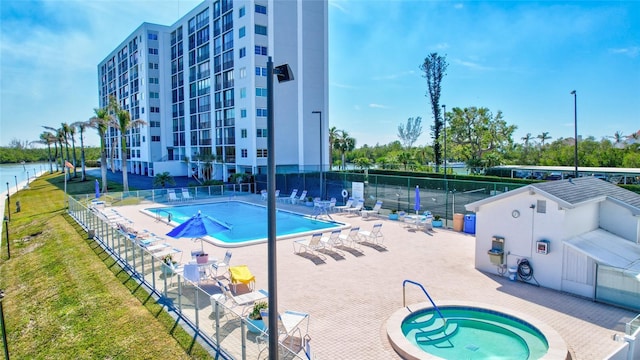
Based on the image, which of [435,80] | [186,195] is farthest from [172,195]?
[435,80]

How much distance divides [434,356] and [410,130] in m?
81.0

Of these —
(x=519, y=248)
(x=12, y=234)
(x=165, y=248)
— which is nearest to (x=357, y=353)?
(x=519, y=248)

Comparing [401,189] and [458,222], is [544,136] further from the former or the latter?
[458,222]

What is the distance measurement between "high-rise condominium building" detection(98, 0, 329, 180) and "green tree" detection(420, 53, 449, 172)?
54.6 ft

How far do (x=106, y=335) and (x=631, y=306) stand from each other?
43.7ft

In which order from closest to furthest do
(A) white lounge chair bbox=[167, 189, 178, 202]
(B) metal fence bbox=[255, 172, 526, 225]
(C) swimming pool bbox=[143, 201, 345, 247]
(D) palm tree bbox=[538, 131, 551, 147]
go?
(C) swimming pool bbox=[143, 201, 345, 247]
(B) metal fence bbox=[255, 172, 526, 225]
(A) white lounge chair bbox=[167, 189, 178, 202]
(D) palm tree bbox=[538, 131, 551, 147]

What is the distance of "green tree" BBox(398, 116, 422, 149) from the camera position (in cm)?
8488

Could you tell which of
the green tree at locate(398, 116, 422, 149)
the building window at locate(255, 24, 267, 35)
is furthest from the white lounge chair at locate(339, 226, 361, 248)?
the green tree at locate(398, 116, 422, 149)

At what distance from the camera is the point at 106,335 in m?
10.2

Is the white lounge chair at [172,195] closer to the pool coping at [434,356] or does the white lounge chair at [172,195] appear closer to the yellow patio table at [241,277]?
the yellow patio table at [241,277]

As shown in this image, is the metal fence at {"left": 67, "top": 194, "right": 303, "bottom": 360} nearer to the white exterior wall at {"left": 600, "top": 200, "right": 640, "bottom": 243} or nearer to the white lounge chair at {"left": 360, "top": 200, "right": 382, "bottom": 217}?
the white exterior wall at {"left": 600, "top": 200, "right": 640, "bottom": 243}

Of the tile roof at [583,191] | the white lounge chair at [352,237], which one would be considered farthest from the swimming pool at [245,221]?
the tile roof at [583,191]

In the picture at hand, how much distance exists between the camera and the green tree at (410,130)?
84.9m

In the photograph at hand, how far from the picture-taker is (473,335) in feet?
30.7
